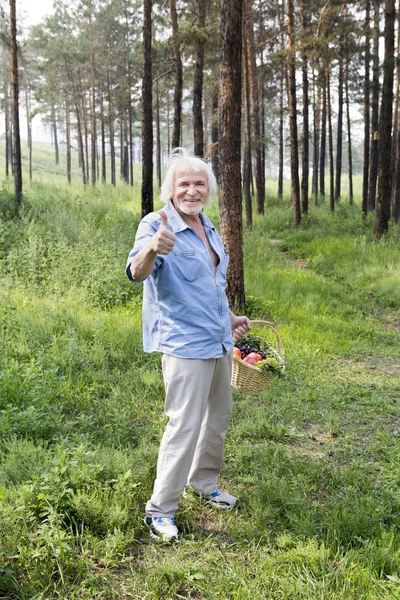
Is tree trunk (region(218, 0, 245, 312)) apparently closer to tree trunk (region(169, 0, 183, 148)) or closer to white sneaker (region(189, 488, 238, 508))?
white sneaker (region(189, 488, 238, 508))

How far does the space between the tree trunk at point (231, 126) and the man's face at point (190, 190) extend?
4837 mm

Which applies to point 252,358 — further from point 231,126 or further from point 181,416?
point 231,126

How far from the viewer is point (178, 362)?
10.7 feet

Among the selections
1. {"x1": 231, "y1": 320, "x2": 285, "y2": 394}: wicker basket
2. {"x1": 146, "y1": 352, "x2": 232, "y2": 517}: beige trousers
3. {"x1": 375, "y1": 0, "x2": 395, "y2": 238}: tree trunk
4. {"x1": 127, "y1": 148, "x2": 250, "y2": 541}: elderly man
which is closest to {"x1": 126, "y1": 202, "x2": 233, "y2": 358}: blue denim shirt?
{"x1": 127, "y1": 148, "x2": 250, "y2": 541}: elderly man

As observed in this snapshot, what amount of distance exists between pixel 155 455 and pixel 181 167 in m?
2.28

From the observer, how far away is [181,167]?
3342 mm

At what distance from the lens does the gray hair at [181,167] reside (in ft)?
11.0

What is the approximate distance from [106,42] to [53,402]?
116 feet

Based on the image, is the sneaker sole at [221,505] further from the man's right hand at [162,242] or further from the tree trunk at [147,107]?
the tree trunk at [147,107]

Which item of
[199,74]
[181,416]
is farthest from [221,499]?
[199,74]

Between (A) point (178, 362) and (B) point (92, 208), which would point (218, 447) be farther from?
(B) point (92, 208)

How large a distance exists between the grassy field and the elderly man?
16.1 inches

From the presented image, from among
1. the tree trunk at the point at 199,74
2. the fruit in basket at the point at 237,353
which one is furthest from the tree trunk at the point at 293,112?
the fruit in basket at the point at 237,353

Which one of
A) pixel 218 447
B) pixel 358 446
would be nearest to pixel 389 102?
pixel 358 446
